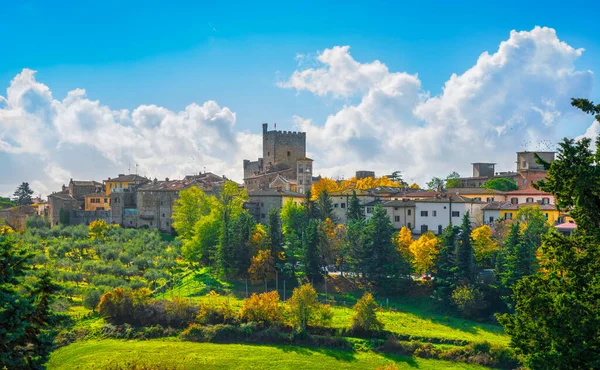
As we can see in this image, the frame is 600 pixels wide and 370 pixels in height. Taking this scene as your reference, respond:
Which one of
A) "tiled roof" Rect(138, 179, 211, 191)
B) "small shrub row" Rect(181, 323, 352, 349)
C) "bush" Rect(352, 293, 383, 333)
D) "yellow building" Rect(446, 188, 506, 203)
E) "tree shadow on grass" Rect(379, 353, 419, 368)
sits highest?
"tiled roof" Rect(138, 179, 211, 191)

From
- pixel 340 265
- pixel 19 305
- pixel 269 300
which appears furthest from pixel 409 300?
pixel 19 305

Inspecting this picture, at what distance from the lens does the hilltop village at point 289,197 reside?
54.2m

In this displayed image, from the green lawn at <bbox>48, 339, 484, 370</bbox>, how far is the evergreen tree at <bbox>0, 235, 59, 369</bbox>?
15.7 meters

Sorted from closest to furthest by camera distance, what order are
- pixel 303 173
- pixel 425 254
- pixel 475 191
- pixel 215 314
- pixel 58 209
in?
pixel 215 314, pixel 425 254, pixel 475 191, pixel 58 209, pixel 303 173

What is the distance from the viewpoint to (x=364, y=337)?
35.3 m

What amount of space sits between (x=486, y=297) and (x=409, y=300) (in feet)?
17.5

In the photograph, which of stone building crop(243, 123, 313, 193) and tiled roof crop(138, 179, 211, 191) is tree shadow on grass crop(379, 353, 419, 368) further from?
stone building crop(243, 123, 313, 193)

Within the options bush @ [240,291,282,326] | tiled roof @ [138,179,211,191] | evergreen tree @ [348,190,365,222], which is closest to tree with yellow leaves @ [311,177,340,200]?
evergreen tree @ [348,190,365,222]

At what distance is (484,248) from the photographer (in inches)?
1735

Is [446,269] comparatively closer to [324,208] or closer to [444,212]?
[444,212]

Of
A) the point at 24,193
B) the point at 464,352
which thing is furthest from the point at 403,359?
the point at 24,193

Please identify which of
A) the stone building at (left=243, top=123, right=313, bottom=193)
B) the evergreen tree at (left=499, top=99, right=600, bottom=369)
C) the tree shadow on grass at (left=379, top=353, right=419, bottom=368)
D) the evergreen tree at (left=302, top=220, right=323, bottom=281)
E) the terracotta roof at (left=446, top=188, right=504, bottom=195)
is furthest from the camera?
the stone building at (left=243, top=123, right=313, bottom=193)

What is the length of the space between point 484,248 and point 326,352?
1669 cm

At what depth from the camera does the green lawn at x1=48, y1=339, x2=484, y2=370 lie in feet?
103
